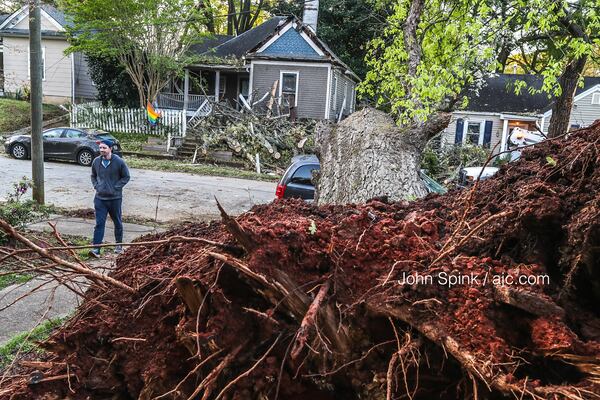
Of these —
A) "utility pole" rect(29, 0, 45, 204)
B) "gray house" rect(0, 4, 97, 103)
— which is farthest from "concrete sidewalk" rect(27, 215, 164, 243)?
"gray house" rect(0, 4, 97, 103)

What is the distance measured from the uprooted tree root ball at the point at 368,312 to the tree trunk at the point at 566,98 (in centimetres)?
891

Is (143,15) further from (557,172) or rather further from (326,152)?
(557,172)

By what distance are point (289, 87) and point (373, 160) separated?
2150 cm

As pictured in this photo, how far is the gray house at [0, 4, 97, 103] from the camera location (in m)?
29.1

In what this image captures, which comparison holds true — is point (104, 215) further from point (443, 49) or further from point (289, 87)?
point (289, 87)

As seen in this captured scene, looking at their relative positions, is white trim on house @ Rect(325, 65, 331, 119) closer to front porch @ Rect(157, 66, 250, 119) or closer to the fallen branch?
front porch @ Rect(157, 66, 250, 119)

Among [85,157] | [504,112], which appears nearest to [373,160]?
[85,157]

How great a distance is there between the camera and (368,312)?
6.40 ft

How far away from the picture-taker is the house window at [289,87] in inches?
993

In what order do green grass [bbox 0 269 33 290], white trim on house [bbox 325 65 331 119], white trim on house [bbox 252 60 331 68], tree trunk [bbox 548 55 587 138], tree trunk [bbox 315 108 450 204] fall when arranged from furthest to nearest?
1. white trim on house [bbox 325 65 331 119]
2. white trim on house [bbox 252 60 331 68]
3. tree trunk [bbox 548 55 587 138]
4. green grass [bbox 0 269 33 290]
5. tree trunk [bbox 315 108 450 204]

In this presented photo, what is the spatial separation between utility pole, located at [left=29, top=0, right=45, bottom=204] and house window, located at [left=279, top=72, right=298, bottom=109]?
16.1m

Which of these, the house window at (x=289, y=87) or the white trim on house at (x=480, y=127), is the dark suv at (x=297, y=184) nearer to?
the house window at (x=289, y=87)

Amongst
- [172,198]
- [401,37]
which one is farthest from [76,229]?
[401,37]

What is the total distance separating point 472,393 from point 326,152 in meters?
3.68
